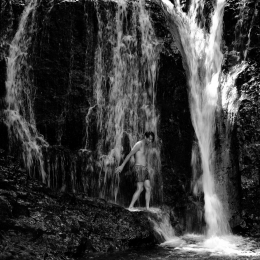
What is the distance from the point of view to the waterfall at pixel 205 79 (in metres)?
11.0

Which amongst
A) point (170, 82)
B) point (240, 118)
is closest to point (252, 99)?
point (240, 118)

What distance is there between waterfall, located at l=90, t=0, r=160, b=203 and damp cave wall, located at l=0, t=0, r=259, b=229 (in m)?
0.21

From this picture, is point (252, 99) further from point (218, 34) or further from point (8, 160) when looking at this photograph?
point (8, 160)

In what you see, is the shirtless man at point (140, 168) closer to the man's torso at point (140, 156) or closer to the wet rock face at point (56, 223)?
the man's torso at point (140, 156)

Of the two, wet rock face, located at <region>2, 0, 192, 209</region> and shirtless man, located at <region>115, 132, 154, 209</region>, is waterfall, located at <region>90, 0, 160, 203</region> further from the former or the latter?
shirtless man, located at <region>115, 132, 154, 209</region>

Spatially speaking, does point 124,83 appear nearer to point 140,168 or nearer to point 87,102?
point 87,102

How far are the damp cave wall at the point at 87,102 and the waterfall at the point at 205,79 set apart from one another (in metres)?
0.34

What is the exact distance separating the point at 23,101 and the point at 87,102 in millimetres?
1707

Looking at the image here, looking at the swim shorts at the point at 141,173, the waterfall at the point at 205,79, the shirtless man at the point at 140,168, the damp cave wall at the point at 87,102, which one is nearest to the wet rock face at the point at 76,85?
the damp cave wall at the point at 87,102

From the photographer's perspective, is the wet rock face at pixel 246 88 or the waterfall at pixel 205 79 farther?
the waterfall at pixel 205 79

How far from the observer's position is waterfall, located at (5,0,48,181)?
994 cm

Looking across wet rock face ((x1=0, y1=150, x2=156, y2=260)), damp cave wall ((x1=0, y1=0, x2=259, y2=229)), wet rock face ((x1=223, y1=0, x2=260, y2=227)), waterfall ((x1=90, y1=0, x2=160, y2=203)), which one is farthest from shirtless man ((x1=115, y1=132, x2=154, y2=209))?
wet rock face ((x1=223, y1=0, x2=260, y2=227))

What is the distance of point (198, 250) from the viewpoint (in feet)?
27.0

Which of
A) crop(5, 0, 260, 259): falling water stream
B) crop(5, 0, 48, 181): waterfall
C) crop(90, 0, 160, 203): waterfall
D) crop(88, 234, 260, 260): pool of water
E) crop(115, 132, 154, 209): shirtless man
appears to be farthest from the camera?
crop(90, 0, 160, 203): waterfall
